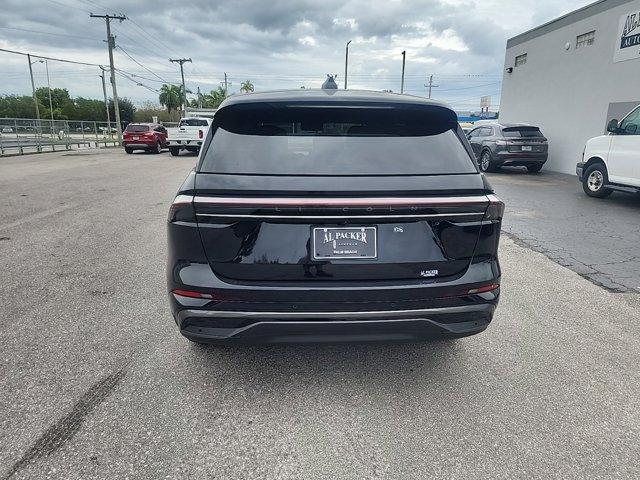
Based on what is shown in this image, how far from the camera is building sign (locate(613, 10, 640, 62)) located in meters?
12.7

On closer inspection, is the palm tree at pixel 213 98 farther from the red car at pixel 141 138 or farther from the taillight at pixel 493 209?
the taillight at pixel 493 209

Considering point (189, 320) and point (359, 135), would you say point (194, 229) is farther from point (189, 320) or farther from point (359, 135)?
point (359, 135)

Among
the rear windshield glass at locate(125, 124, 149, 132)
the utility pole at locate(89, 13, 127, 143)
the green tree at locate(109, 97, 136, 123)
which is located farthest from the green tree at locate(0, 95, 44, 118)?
the rear windshield glass at locate(125, 124, 149, 132)

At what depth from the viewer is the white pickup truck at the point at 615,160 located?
8.63 meters

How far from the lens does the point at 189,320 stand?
7.91 feet

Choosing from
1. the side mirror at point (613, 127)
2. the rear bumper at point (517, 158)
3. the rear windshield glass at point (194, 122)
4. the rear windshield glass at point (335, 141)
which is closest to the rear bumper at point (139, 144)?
the rear windshield glass at point (194, 122)

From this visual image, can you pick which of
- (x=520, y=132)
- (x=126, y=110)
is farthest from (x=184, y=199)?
(x=126, y=110)

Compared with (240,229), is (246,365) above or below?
below

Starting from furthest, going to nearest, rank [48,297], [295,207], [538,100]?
[538,100]
[48,297]
[295,207]

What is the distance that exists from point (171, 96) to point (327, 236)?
3555 inches

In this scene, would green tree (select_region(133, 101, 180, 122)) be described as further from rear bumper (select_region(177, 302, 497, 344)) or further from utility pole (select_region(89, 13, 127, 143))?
rear bumper (select_region(177, 302, 497, 344))

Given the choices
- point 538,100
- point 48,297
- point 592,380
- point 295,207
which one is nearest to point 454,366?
point 592,380

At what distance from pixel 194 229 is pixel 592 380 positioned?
107 inches

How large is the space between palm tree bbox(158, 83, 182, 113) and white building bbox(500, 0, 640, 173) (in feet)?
250
